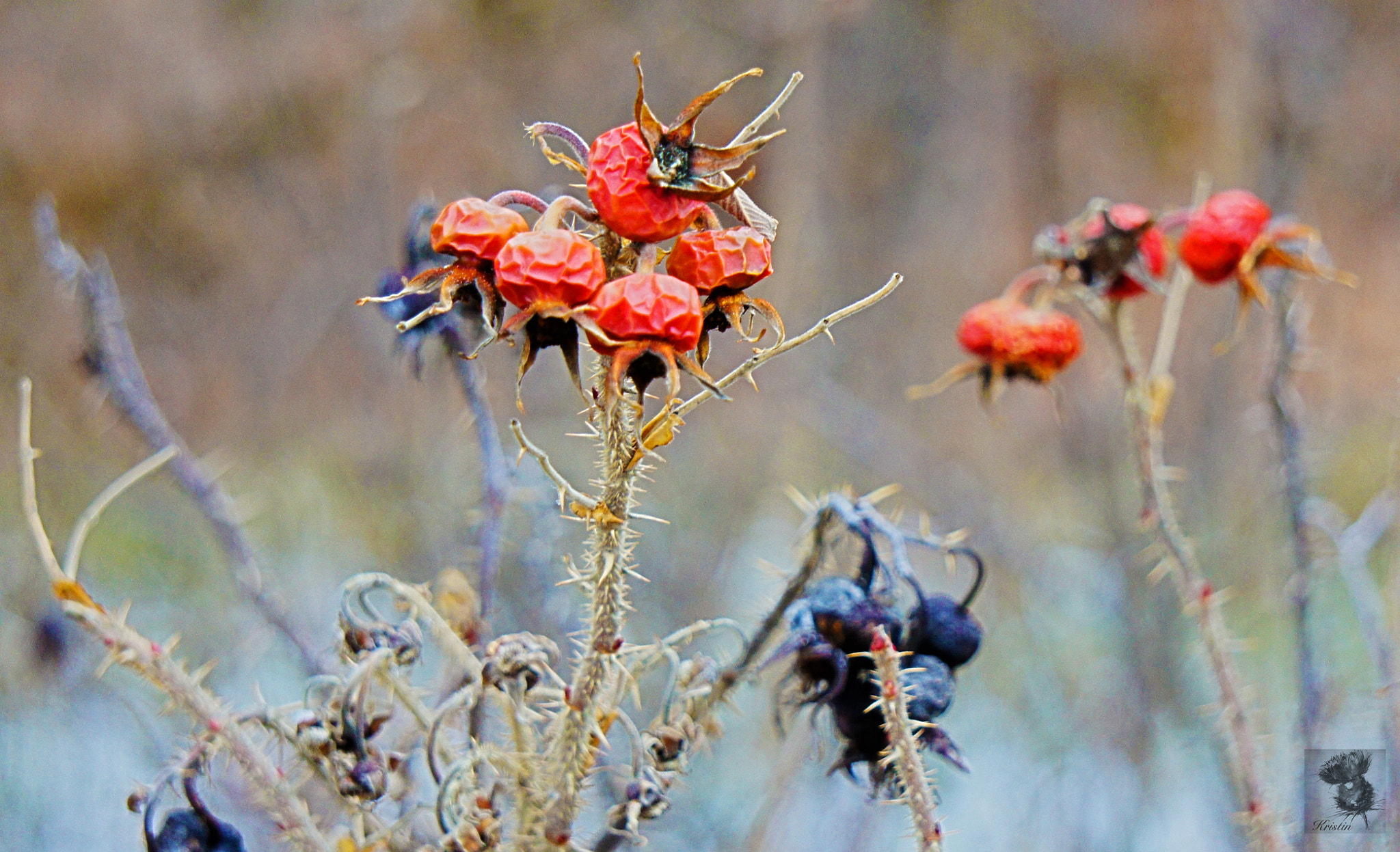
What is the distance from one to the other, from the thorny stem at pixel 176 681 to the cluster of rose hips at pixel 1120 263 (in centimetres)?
67

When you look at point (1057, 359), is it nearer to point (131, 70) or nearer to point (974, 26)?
point (974, 26)

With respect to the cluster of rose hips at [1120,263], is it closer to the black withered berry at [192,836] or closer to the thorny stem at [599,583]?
the thorny stem at [599,583]

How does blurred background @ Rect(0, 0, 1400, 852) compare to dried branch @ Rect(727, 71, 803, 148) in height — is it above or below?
above

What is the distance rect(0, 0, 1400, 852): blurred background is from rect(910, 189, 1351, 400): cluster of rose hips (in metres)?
0.14

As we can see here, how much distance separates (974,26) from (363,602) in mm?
3422

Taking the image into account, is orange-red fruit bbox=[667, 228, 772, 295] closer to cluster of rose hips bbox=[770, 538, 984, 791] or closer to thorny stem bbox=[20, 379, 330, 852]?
cluster of rose hips bbox=[770, 538, 984, 791]

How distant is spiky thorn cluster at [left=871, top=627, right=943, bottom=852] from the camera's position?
0.48 metres

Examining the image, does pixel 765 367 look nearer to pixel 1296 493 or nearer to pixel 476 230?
pixel 1296 493

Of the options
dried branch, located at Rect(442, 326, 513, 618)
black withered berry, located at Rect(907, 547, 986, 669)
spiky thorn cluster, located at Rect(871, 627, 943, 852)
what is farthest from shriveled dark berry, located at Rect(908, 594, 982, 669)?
dried branch, located at Rect(442, 326, 513, 618)

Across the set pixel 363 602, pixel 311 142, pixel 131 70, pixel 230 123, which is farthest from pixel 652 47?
pixel 363 602

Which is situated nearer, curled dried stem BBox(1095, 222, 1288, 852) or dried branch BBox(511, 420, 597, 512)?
dried branch BBox(511, 420, 597, 512)

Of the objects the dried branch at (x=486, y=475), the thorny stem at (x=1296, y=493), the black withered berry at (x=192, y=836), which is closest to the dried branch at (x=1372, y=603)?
the thorny stem at (x=1296, y=493)

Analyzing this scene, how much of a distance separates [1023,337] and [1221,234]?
0.69 ft

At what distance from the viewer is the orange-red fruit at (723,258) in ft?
1.53
